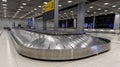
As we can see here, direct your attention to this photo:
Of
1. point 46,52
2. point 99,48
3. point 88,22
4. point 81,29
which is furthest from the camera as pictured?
point 88,22

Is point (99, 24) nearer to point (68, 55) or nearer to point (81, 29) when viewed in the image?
point (81, 29)

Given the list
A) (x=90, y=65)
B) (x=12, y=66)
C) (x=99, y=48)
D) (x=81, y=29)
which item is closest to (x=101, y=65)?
(x=90, y=65)

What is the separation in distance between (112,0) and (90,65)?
9900 mm

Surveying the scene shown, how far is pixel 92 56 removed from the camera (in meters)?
4.73

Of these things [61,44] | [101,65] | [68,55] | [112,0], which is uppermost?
[112,0]

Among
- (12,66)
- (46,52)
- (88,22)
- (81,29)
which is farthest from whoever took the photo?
(88,22)

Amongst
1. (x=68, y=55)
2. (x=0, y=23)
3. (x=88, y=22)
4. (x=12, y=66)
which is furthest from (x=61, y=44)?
(x=0, y=23)

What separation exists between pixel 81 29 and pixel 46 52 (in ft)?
29.1

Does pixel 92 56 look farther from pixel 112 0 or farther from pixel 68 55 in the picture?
pixel 112 0

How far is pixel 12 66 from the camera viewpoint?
3.42 metres

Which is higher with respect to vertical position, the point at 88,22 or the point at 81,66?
the point at 88,22

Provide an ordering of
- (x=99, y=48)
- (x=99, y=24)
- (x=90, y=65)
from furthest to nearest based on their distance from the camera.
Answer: (x=99, y=24), (x=99, y=48), (x=90, y=65)

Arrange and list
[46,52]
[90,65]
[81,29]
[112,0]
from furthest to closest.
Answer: [81,29] < [112,0] < [46,52] < [90,65]

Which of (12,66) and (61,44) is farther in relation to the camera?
(61,44)
